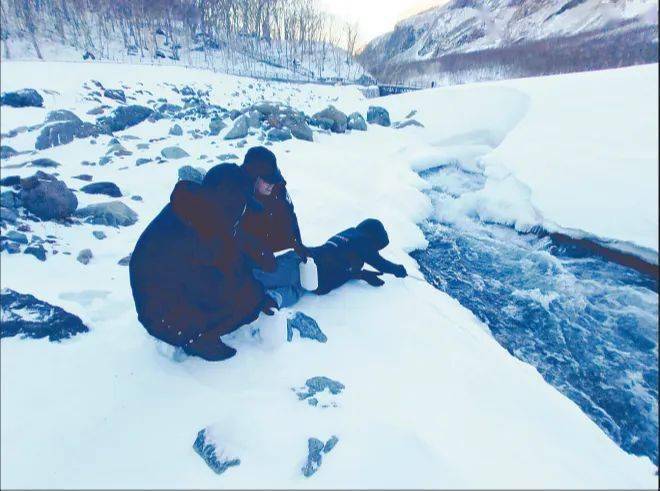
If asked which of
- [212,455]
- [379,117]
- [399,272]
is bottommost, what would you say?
[399,272]

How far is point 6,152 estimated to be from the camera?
1.90 meters

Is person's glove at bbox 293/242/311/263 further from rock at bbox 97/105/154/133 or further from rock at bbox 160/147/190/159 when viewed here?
rock at bbox 97/105/154/133

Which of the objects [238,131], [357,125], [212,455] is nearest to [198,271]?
[212,455]

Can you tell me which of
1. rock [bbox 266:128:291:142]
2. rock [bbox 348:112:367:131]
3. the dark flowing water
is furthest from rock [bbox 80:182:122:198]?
rock [bbox 348:112:367:131]

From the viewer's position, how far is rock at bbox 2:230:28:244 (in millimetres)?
2477

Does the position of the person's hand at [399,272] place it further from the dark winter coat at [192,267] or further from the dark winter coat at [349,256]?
the dark winter coat at [192,267]

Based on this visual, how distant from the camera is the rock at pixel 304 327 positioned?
92.4 inches

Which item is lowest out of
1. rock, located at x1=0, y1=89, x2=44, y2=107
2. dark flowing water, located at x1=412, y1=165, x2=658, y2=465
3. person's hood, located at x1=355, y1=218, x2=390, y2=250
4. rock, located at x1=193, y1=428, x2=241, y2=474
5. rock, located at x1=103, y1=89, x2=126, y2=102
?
dark flowing water, located at x1=412, y1=165, x2=658, y2=465

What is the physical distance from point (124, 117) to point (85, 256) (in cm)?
542

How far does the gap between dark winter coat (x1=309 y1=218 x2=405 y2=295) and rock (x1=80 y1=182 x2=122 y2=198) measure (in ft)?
9.74

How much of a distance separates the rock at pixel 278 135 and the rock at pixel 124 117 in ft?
9.00

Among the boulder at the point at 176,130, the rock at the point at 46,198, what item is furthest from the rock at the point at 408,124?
the rock at the point at 46,198

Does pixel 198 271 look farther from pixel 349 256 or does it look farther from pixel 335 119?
pixel 335 119

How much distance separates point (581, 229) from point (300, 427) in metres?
1.79
